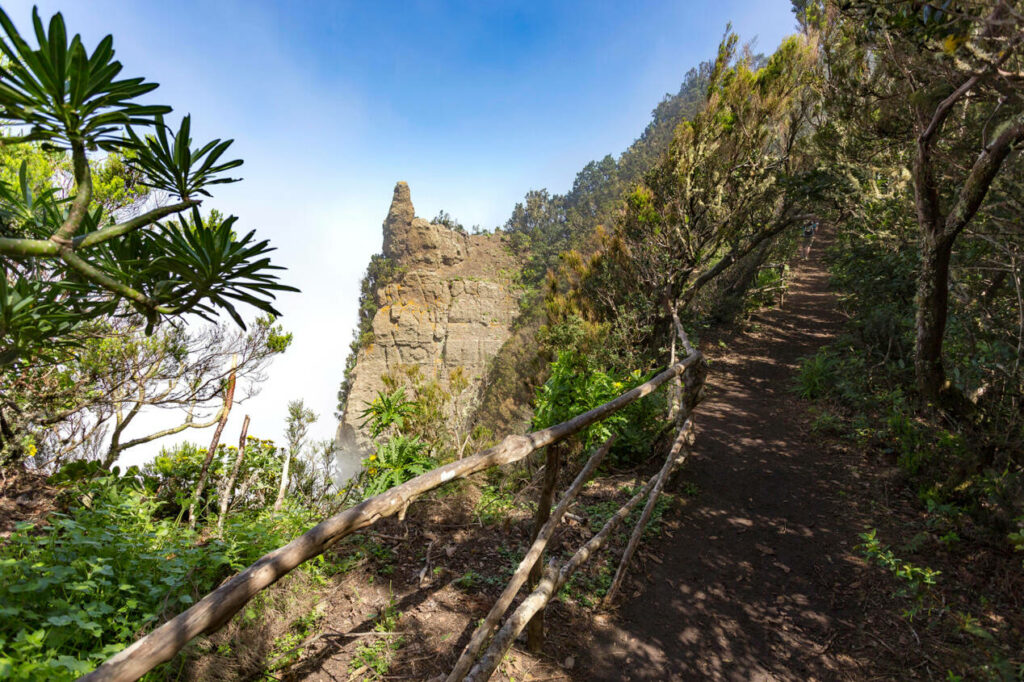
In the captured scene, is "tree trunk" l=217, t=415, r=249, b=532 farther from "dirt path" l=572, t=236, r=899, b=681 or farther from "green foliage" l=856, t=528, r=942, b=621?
"green foliage" l=856, t=528, r=942, b=621

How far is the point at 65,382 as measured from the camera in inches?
202

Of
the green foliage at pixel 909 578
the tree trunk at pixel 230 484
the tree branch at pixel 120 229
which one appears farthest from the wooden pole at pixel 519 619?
the tree trunk at pixel 230 484

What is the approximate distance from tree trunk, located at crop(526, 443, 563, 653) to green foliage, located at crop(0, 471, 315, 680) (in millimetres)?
1753

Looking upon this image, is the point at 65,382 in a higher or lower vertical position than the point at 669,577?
higher

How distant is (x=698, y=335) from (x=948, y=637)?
865cm

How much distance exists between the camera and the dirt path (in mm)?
2617

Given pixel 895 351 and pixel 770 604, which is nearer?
pixel 770 604

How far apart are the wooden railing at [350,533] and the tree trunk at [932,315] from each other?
3.13m

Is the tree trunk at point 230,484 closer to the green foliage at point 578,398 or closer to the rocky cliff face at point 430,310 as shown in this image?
the green foliage at point 578,398

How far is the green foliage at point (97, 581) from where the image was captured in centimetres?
178

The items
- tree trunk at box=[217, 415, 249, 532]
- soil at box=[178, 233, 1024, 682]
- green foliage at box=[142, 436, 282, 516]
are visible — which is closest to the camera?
soil at box=[178, 233, 1024, 682]

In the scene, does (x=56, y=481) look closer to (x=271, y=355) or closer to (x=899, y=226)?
(x=271, y=355)

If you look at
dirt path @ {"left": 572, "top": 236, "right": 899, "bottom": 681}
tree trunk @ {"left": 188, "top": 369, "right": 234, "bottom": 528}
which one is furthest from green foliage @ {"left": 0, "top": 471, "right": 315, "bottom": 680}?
dirt path @ {"left": 572, "top": 236, "right": 899, "bottom": 681}

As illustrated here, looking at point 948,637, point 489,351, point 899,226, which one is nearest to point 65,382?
point 948,637
